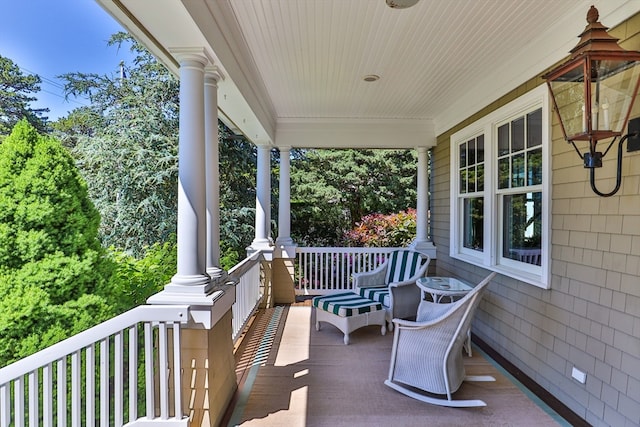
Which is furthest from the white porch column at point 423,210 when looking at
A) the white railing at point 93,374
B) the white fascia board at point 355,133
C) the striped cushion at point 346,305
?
the white railing at point 93,374

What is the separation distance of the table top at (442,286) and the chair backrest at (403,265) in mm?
586

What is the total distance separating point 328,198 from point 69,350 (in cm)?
864

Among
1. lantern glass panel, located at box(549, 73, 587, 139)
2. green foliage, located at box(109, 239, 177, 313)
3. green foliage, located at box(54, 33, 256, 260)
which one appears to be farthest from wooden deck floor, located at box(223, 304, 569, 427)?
green foliage, located at box(54, 33, 256, 260)

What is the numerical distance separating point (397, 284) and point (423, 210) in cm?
188

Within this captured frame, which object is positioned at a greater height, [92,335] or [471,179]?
[471,179]

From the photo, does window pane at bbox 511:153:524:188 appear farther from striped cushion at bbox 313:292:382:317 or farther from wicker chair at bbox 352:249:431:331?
striped cushion at bbox 313:292:382:317

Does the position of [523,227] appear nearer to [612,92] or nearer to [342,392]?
[612,92]

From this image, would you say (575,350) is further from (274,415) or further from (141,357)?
(141,357)

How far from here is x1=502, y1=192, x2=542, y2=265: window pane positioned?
315cm

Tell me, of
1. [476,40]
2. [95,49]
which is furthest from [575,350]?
[95,49]

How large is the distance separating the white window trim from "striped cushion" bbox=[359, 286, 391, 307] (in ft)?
3.62

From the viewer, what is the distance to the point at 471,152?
4.57 m

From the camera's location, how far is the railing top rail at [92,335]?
60.9 inches

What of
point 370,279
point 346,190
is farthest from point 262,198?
point 346,190
